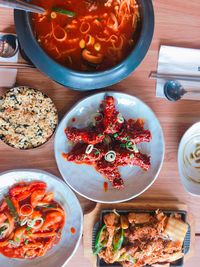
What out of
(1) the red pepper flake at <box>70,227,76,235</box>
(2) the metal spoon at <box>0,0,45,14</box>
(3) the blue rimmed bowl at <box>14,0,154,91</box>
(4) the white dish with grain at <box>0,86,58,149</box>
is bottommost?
(1) the red pepper flake at <box>70,227,76,235</box>

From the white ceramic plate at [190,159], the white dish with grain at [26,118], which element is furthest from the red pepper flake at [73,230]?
the white ceramic plate at [190,159]

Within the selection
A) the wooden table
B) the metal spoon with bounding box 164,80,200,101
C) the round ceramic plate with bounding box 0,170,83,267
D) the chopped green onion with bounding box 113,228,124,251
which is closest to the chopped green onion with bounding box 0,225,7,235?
the round ceramic plate with bounding box 0,170,83,267

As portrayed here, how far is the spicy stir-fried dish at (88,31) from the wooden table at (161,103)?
193mm

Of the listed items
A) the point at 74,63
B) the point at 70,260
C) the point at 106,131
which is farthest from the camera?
the point at 70,260

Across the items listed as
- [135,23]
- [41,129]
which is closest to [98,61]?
[135,23]

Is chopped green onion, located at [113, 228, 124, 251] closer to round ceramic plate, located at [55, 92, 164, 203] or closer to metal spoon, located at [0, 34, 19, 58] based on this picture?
round ceramic plate, located at [55, 92, 164, 203]

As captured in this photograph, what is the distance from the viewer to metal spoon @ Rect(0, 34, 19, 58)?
5.19 ft

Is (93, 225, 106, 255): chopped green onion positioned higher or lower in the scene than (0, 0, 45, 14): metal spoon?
lower

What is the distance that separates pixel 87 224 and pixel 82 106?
0.51m

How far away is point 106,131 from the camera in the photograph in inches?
64.1

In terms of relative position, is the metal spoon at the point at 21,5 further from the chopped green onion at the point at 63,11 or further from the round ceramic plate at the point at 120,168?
the round ceramic plate at the point at 120,168

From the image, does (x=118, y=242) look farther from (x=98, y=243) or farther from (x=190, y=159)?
(x=190, y=159)

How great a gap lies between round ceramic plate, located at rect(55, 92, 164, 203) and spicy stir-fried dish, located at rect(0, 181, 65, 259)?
0.45ft

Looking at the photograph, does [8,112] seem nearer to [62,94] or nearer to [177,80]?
[62,94]
